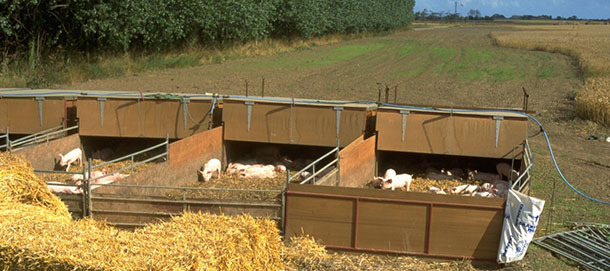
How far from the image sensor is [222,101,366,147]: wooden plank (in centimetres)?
1648

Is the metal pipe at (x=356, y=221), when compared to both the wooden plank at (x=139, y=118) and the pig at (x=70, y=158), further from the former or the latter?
the pig at (x=70, y=158)

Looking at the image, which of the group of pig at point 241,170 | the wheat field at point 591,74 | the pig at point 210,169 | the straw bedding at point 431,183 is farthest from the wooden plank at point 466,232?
the wheat field at point 591,74

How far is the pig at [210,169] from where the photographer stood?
15020mm

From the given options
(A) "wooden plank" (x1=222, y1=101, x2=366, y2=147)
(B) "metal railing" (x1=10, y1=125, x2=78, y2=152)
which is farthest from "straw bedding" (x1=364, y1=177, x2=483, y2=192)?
(B) "metal railing" (x1=10, y1=125, x2=78, y2=152)

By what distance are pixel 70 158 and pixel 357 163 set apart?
6.93 m

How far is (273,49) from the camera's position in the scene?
4850 cm

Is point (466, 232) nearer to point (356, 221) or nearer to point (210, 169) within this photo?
point (356, 221)

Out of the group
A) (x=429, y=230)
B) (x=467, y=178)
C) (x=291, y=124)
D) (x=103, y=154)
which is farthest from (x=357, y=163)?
(x=103, y=154)

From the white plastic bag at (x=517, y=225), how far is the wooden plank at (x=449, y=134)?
5753mm

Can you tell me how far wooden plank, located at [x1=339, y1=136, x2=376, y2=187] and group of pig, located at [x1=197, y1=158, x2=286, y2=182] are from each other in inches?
81.2

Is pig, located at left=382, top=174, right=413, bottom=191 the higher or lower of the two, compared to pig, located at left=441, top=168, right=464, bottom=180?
higher

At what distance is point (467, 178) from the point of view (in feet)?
53.1

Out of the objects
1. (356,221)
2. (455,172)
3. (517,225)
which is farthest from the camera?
(455,172)

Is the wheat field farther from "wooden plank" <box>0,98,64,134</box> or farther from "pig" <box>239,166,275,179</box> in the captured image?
"wooden plank" <box>0,98,64,134</box>
